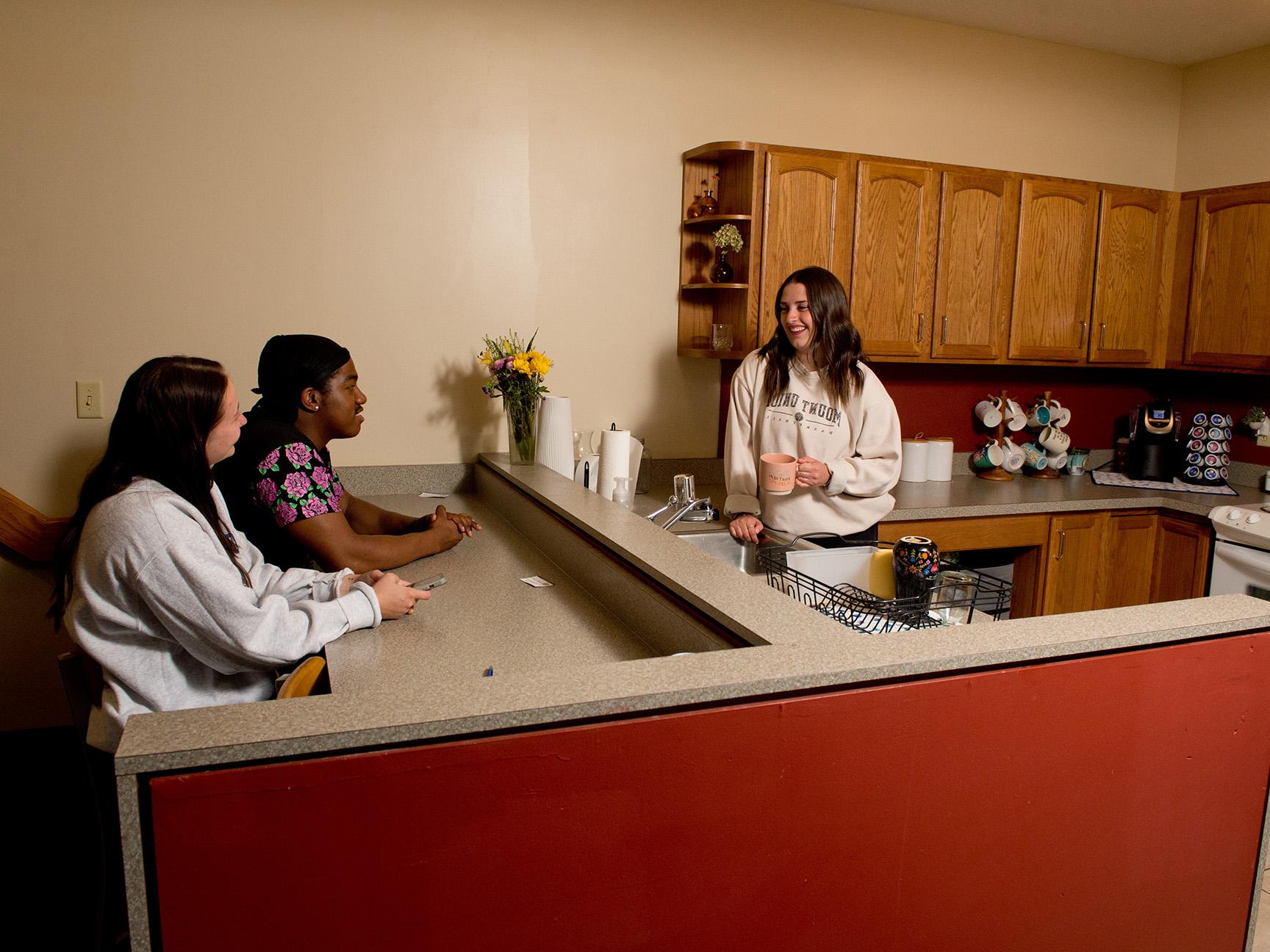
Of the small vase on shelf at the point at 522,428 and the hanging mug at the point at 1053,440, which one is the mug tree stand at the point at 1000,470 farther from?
the small vase on shelf at the point at 522,428

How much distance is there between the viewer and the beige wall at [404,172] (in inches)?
109

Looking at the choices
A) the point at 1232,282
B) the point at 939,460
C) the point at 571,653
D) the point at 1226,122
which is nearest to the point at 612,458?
the point at 571,653

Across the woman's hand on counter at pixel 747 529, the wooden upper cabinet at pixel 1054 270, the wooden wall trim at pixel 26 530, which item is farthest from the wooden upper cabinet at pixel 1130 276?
the wooden wall trim at pixel 26 530

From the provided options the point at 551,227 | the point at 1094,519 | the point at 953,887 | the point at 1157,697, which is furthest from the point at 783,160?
the point at 953,887

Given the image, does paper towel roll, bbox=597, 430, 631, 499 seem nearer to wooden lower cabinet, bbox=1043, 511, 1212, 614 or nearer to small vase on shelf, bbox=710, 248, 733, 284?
small vase on shelf, bbox=710, 248, 733, 284

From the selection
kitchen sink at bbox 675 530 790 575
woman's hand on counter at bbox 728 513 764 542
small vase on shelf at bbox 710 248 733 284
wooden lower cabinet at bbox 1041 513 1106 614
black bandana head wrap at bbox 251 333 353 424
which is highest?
small vase on shelf at bbox 710 248 733 284

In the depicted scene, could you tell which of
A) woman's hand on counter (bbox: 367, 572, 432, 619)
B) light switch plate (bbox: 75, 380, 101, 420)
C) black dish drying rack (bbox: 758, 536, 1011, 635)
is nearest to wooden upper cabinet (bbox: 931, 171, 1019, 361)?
black dish drying rack (bbox: 758, 536, 1011, 635)

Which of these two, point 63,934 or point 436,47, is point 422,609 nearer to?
point 63,934

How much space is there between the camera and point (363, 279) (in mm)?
3078

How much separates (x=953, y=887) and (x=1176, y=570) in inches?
110

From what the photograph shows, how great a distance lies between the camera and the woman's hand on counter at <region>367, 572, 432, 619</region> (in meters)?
1.76

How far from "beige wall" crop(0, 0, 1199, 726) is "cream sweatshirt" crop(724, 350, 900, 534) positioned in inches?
28.4

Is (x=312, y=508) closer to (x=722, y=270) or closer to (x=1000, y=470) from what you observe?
(x=722, y=270)

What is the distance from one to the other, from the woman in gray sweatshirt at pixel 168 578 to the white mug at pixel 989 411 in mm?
3110
